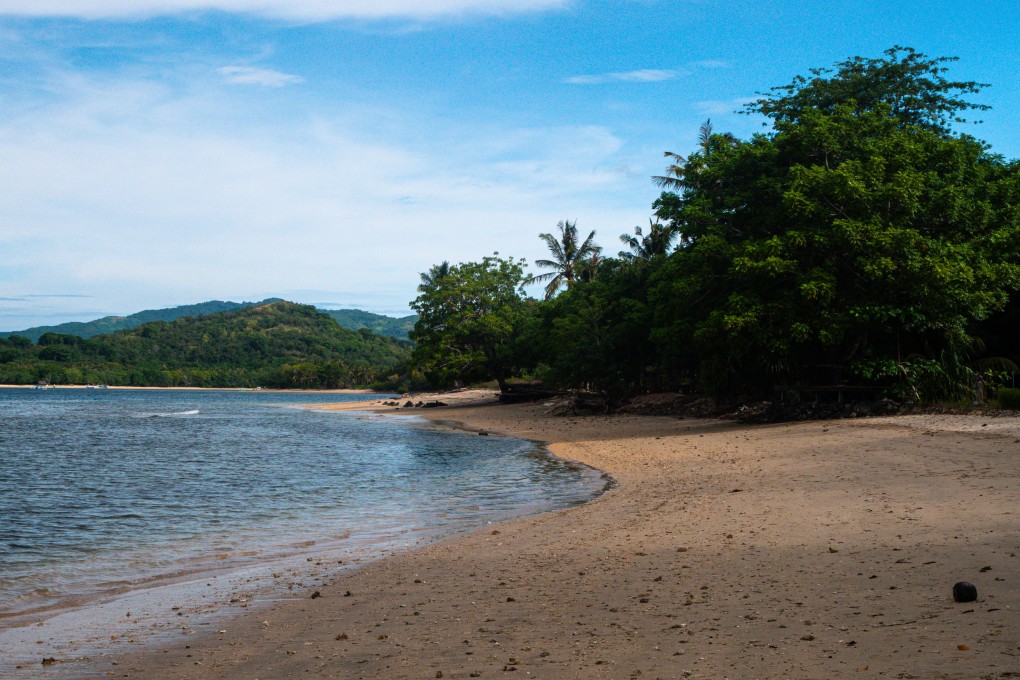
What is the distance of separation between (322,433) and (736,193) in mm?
25549

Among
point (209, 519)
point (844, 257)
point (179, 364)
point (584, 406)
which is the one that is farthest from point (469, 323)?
point (179, 364)

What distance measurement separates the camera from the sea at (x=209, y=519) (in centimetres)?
878

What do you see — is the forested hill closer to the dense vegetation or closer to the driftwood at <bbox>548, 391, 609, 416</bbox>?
the driftwood at <bbox>548, 391, 609, 416</bbox>

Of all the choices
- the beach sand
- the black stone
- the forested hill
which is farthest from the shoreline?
the black stone

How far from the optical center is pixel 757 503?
1281cm

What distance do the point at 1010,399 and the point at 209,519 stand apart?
23248 millimetres

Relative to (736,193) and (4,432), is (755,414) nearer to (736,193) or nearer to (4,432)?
(736,193)

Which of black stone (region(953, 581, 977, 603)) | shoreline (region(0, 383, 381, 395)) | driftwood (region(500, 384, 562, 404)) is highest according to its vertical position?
black stone (region(953, 581, 977, 603))

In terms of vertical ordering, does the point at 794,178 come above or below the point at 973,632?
above

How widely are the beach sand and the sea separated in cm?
98

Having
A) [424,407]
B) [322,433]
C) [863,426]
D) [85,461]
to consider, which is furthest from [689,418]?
[424,407]

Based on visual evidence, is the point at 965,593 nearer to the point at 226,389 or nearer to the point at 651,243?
the point at 651,243

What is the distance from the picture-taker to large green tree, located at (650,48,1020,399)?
25484 mm

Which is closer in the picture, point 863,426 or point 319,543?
point 319,543
